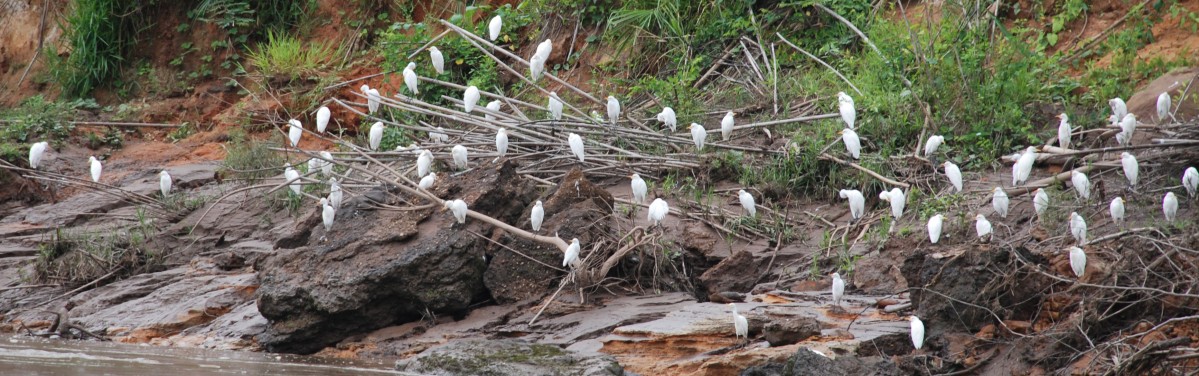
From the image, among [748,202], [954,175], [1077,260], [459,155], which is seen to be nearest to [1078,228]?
[1077,260]

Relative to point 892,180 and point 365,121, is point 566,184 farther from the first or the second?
point 365,121

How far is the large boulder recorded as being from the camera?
6.80 meters

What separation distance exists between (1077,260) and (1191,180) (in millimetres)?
1577

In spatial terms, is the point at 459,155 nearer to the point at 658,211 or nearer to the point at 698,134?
the point at 658,211

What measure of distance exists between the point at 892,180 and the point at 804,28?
3.19 meters

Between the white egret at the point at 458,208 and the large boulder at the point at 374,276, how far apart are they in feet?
0.39

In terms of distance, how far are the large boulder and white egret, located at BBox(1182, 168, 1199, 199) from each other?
3955 millimetres

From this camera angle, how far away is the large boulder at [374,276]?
22.3 feet

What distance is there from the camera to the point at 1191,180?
646cm

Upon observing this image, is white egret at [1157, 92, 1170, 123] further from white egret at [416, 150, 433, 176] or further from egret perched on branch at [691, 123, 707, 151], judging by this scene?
white egret at [416, 150, 433, 176]

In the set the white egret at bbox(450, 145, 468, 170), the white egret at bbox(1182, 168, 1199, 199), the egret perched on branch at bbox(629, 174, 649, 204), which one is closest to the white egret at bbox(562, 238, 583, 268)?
the egret perched on branch at bbox(629, 174, 649, 204)

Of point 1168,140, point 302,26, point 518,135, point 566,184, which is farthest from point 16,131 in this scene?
point 1168,140

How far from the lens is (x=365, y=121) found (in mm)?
11750

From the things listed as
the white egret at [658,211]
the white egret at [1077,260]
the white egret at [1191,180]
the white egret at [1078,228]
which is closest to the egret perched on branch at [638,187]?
the white egret at [658,211]
